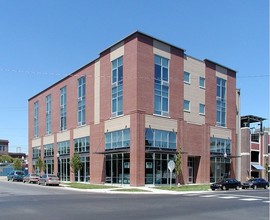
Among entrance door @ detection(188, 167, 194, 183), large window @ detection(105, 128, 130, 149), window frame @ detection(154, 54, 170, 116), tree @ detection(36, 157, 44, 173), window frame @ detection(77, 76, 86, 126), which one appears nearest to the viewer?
large window @ detection(105, 128, 130, 149)

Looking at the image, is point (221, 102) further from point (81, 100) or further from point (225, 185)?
point (81, 100)

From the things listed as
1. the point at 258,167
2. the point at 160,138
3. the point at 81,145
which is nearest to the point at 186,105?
the point at 160,138

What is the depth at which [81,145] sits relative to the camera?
5572cm

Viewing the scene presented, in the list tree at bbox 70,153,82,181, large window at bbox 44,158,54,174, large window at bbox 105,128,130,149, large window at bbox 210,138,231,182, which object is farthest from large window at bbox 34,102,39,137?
large window at bbox 210,138,231,182

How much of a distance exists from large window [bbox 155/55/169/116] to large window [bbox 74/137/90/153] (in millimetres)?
12745

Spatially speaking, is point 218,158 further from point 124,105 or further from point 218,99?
point 124,105

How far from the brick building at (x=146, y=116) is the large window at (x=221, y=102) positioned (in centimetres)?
11

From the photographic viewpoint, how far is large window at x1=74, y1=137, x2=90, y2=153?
177ft

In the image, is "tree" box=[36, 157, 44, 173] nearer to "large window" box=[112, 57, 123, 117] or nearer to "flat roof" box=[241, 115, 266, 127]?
"large window" box=[112, 57, 123, 117]

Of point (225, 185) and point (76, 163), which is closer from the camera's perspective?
point (225, 185)

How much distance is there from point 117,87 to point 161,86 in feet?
17.1

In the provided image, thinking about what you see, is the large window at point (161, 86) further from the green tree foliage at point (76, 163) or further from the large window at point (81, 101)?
the green tree foliage at point (76, 163)

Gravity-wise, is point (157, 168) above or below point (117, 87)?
below

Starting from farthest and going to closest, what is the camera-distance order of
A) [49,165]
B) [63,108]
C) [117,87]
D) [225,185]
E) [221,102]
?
1. [49,165]
2. [63,108]
3. [221,102]
4. [117,87]
5. [225,185]
